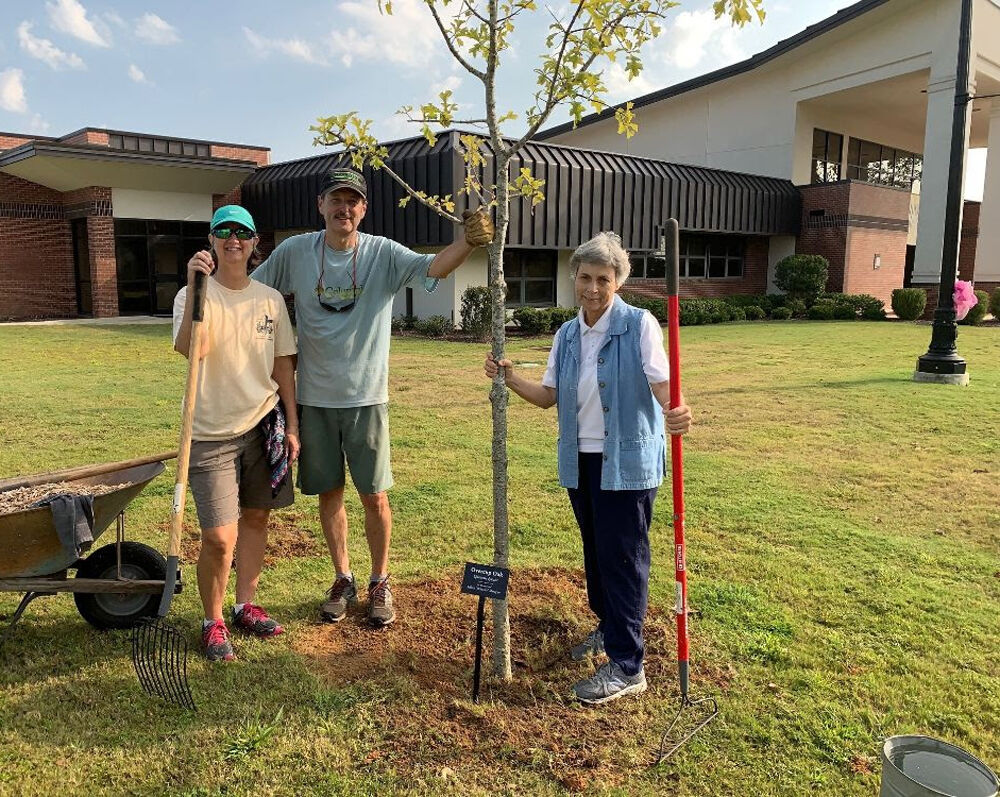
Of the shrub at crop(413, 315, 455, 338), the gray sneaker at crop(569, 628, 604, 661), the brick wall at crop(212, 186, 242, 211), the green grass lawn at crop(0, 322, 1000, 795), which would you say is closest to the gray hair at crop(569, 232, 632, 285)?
the gray sneaker at crop(569, 628, 604, 661)

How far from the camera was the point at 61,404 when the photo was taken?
9.15 metres

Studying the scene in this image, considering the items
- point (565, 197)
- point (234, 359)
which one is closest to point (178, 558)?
point (234, 359)

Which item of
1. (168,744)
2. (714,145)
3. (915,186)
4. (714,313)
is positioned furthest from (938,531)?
(915,186)

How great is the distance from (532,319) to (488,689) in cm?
1623

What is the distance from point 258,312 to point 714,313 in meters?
21.7

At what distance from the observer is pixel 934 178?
24.4m

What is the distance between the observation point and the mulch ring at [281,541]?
185 inches

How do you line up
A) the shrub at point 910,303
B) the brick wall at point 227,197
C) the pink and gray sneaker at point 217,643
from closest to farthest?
the pink and gray sneaker at point 217,643, the shrub at point 910,303, the brick wall at point 227,197

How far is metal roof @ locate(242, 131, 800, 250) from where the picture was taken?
18938mm

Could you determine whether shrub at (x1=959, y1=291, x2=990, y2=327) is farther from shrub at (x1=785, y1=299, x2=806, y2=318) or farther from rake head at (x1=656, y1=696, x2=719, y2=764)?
rake head at (x1=656, y1=696, x2=719, y2=764)

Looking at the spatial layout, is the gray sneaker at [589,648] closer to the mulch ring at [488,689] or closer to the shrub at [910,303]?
the mulch ring at [488,689]

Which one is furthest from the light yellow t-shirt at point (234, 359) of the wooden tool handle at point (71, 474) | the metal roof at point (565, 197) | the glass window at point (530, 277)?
the glass window at point (530, 277)

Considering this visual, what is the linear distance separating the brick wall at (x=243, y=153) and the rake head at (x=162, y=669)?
25522mm

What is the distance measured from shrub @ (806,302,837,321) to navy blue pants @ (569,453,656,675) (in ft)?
77.8
